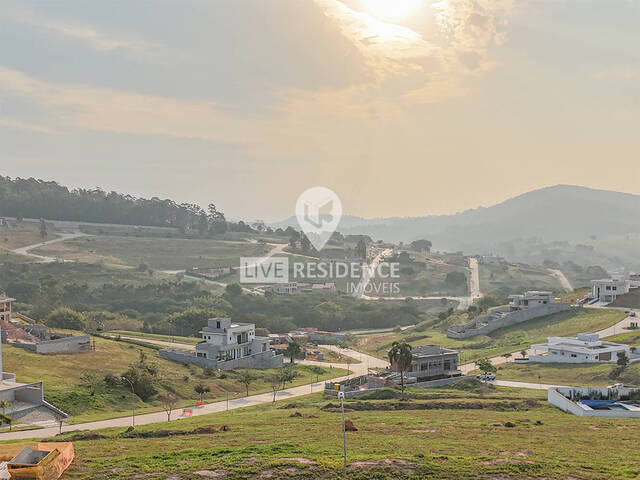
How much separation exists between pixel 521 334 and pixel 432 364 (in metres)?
32.7

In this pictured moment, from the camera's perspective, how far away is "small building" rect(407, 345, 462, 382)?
73625 millimetres

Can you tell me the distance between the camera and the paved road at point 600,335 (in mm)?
81938

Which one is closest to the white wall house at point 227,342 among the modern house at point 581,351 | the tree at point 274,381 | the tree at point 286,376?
the tree at point 274,381

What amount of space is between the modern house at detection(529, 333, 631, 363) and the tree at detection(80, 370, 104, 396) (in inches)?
2010

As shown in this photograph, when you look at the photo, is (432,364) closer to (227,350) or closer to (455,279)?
(227,350)

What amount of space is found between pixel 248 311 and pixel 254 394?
8011 cm

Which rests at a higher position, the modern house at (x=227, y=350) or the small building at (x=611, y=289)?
the small building at (x=611, y=289)

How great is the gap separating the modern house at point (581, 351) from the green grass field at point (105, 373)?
26214 millimetres

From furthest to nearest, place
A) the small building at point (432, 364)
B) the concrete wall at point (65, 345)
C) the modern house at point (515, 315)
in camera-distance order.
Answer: the modern house at point (515, 315), the small building at point (432, 364), the concrete wall at point (65, 345)

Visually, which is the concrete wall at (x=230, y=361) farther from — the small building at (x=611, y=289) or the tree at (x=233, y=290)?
the tree at (x=233, y=290)

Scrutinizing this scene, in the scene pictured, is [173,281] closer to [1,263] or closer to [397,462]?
[1,263]

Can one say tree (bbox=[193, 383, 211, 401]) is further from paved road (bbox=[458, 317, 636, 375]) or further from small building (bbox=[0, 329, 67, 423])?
paved road (bbox=[458, 317, 636, 375])

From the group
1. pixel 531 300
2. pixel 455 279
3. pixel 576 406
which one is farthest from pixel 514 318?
pixel 455 279

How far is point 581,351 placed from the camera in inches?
3027
